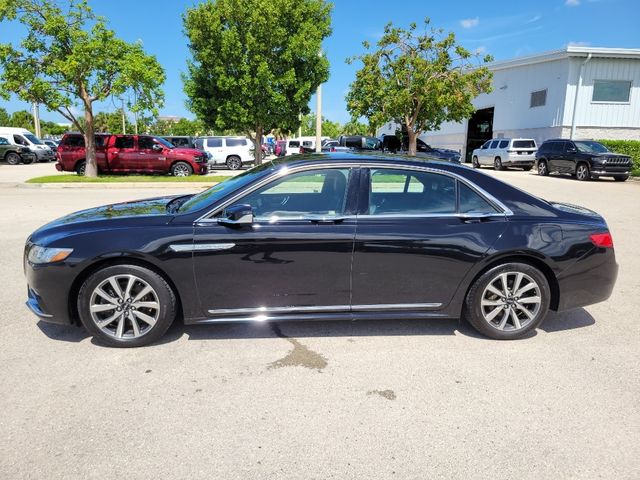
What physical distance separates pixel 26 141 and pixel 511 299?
37.2 metres

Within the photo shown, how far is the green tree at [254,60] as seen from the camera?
17641 millimetres

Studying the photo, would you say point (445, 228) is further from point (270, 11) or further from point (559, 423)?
point (270, 11)

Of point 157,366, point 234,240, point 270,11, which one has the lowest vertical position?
point 157,366

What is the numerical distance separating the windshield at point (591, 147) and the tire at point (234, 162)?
17679 mm

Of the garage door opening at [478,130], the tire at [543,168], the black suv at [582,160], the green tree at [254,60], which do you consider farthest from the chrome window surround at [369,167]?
the garage door opening at [478,130]

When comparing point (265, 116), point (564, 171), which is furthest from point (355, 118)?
point (564, 171)

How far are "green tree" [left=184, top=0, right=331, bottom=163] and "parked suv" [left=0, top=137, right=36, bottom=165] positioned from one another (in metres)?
19.3

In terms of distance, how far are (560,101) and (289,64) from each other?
18.5m

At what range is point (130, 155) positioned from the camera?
66.4ft

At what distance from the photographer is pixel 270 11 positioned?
17375 millimetres

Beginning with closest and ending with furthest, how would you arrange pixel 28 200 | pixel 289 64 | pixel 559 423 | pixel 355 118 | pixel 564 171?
pixel 559 423 → pixel 28 200 → pixel 289 64 → pixel 564 171 → pixel 355 118

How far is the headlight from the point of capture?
3.59 m

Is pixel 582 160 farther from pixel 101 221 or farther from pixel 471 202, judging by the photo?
pixel 101 221

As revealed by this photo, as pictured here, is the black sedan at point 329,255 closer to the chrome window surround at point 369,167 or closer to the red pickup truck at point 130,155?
the chrome window surround at point 369,167
